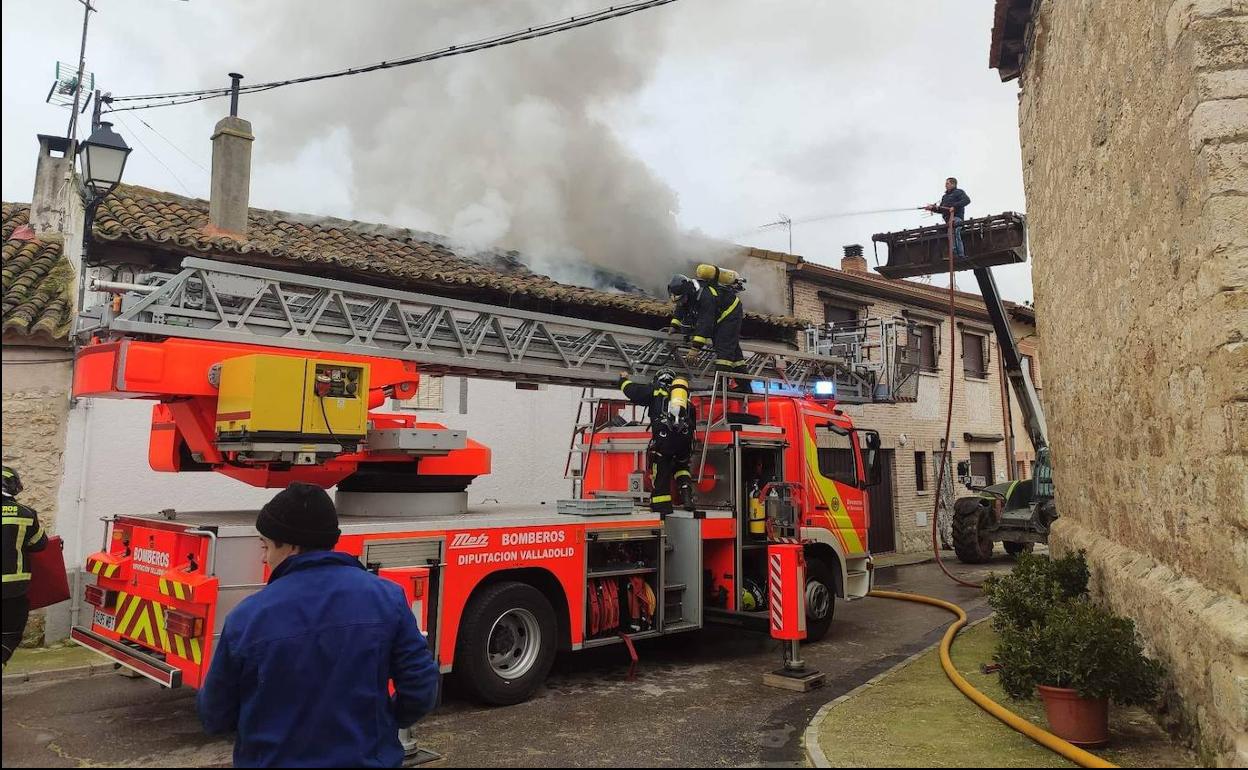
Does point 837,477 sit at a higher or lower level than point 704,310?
lower

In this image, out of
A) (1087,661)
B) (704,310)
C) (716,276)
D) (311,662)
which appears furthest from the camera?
(716,276)

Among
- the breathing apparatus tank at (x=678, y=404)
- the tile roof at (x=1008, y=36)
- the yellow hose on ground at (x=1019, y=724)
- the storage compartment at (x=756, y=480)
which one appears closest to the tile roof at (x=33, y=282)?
the breathing apparatus tank at (x=678, y=404)

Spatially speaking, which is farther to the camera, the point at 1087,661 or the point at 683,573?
the point at 683,573

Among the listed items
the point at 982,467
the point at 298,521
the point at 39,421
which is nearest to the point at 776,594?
the point at 298,521

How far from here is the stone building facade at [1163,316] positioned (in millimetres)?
4180

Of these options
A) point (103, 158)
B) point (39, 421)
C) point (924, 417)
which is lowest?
point (39, 421)

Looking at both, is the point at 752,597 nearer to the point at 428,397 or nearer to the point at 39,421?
the point at 428,397

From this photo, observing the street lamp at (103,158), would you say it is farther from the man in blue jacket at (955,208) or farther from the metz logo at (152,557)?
the man in blue jacket at (955,208)

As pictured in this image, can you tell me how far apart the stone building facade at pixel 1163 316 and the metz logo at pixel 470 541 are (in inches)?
164

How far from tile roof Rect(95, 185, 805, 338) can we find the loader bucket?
3.59m

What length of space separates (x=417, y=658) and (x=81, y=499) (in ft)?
23.5

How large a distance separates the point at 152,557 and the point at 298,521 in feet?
10.7

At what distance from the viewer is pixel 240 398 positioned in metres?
4.80

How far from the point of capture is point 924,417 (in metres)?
18.2
